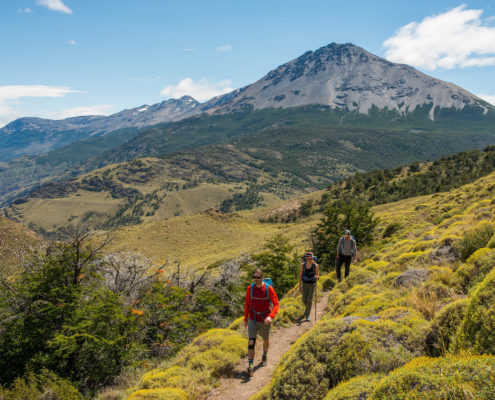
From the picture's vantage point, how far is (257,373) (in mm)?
7105

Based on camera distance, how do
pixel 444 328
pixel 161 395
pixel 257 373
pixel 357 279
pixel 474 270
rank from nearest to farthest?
pixel 444 328 → pixel 161 395 → pixel 474 270 → pixel 257 373 → pixel 357 279

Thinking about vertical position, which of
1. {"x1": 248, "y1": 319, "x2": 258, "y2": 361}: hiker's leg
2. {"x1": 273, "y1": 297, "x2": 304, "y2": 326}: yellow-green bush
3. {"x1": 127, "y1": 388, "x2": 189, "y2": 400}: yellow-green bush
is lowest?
{"x1": 273, "y1": 297, "x2": 304, "y2": 326}: yellow-green bush

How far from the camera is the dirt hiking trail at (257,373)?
6.38m

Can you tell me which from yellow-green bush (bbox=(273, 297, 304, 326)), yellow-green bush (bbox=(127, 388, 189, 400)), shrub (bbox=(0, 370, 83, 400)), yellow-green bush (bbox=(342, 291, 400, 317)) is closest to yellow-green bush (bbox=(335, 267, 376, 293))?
yellow-green bush (bbox=(273, 297, 304, 326))

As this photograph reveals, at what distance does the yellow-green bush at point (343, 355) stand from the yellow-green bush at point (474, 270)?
2.00 metres

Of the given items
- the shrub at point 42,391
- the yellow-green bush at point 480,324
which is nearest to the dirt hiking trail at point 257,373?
the yellow-green bush at point 480,324

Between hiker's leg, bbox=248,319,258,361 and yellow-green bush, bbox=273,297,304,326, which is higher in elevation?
hiker's leg, bbox=248,319,258,361

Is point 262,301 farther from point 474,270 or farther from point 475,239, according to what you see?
point 475,239

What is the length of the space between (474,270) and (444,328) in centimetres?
272

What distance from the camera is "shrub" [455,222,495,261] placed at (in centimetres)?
741

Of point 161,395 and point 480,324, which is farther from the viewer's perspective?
point 161,395

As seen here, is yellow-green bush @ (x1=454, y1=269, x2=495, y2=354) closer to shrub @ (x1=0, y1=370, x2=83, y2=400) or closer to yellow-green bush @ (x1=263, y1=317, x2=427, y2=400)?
yellow-green bush @ (x1=263, y1=317, x2=427, y2=400)

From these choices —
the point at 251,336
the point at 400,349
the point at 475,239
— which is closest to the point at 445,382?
the point at 400,349

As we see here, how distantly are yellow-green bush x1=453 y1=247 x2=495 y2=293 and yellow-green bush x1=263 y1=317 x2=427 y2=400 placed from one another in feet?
6.57
